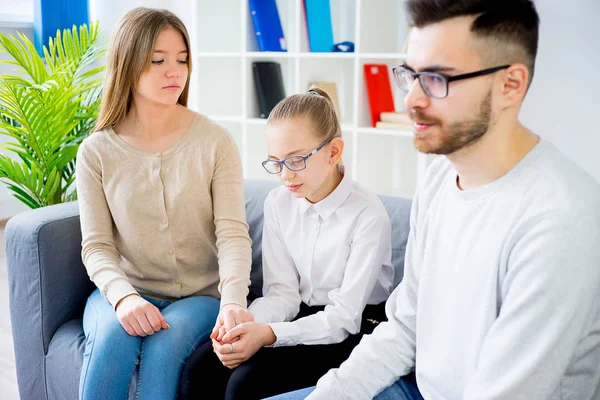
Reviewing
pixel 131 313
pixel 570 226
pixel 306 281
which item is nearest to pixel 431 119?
pixel 570 226

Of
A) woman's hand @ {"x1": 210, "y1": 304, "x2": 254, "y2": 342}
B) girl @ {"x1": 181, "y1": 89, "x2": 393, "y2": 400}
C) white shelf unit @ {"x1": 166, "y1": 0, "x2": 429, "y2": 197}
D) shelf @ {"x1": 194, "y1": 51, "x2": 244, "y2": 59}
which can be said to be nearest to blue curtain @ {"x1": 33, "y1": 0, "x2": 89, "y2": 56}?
white shelf unit @ {"x1": 166, "y1": 0, "x2": 429, "y2": 197}

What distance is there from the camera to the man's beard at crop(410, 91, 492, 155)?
1.04 m

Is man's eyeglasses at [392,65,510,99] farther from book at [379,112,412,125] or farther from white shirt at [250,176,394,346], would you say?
book at [379,112,412,125]

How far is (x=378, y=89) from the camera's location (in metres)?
3.15

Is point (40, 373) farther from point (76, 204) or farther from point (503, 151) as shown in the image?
point (503, 151)

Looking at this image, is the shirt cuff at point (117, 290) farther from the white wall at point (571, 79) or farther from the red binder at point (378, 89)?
the white wall at point (571, 79)

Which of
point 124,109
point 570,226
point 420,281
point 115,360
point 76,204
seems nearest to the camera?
point 570,226

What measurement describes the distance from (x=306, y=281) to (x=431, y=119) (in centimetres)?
74

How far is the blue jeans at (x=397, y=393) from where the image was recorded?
1.23 metres

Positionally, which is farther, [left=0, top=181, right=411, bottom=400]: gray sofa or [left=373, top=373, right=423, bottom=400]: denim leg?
[left=0, top=181, right=411, bottom=400]: gray sofa

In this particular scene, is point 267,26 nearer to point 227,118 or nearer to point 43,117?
point 227,118

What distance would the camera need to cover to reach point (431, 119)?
3.49ft

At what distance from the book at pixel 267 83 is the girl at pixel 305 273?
185 centimetres

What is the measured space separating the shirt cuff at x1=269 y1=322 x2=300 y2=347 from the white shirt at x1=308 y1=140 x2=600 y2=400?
0.26 metres
